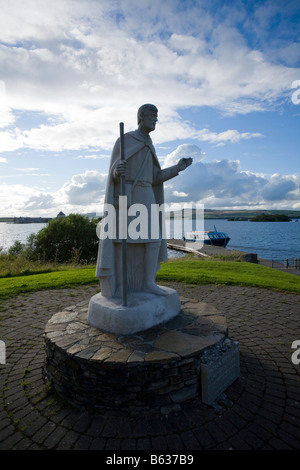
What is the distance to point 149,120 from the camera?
4.05m

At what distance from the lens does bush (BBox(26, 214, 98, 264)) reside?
2288 cm

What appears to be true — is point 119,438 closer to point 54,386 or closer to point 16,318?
point 54,386

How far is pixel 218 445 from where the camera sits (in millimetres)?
2471

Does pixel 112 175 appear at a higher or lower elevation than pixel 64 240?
higher

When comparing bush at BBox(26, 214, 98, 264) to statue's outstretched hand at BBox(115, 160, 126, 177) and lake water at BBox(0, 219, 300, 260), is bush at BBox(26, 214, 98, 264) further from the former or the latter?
statue's outstretched hand at BBox(115, 160, 126, 177)

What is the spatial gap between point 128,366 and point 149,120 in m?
3.33

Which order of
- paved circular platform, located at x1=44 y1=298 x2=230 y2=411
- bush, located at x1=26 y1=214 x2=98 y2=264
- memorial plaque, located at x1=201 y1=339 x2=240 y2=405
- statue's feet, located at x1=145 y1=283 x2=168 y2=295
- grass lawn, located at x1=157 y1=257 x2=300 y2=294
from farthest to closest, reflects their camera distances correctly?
bush, located at x1=26 y1=214 x2=98 y2=264, grass lawn, located at x1=157 y1=257 x2=300 y2=294, statue's feet, located at x1=145 y1=283 x2=168 y2=295, memorial plaque, located at x1=201 y1=339 x2=240 y2=405, paved circular platform, located at x1=44 y1=298 x2=230 y2=411

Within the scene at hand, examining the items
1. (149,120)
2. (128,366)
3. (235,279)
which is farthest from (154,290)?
(235,279)

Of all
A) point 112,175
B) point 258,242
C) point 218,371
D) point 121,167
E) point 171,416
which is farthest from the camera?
point 258,242

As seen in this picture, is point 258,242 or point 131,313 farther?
point 258,242

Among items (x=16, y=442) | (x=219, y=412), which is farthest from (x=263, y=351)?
(x=16, y=442)

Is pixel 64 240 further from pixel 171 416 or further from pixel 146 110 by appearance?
pixel 171 416

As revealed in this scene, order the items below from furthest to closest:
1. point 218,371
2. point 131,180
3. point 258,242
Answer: point 258,242
point 131,180
point 218,371

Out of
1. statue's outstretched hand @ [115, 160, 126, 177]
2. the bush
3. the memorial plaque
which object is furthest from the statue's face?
the bush
